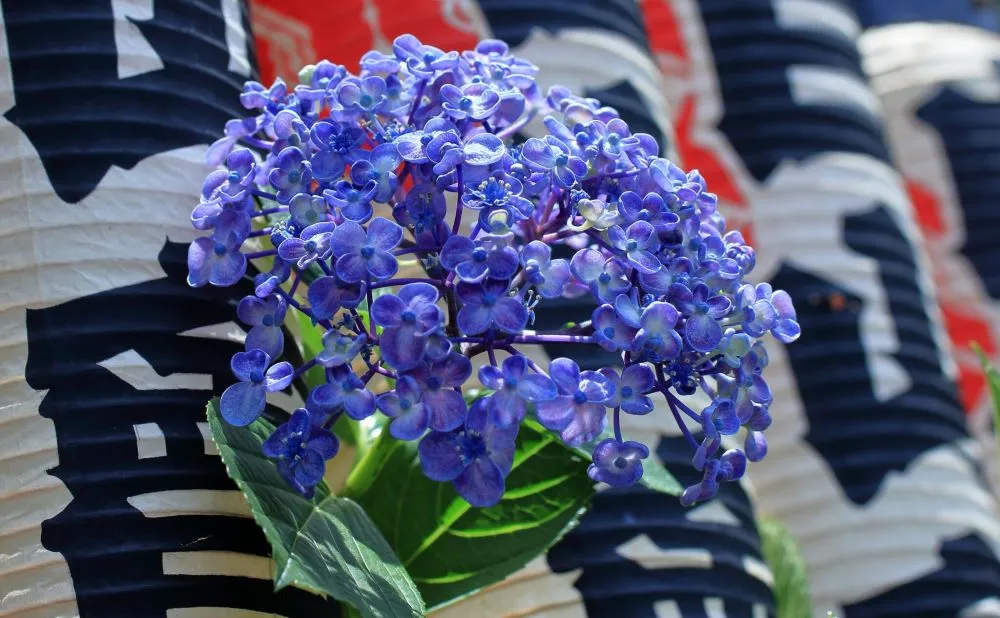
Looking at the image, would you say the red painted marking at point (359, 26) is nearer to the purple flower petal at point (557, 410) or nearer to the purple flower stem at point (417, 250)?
the purple flower stem at point (417, 250)

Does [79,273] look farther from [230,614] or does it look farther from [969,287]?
[969,287]

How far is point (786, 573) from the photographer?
102 cm

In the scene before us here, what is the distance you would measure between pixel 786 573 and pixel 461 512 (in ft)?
1.44

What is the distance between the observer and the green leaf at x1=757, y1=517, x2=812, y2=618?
988 millimetres

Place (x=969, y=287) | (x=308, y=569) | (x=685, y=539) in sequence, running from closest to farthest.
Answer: (x=308, y=569) < (x=685, y=539) < (x=969, y=287)


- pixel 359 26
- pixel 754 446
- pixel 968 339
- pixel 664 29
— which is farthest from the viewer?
pixel 968 339

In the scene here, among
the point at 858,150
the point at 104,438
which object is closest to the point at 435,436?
the point at 104,438

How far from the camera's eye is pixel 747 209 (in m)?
1.33

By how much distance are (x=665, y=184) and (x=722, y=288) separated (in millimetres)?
62

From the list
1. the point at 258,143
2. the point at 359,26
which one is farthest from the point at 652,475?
the point at 359,26

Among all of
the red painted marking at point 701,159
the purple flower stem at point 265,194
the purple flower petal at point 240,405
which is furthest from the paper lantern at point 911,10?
the purple flower petal at point 240,405

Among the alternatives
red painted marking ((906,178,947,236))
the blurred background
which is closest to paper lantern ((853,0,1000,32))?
the blurred background

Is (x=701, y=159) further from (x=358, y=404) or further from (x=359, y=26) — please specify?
(x=358, y=404)

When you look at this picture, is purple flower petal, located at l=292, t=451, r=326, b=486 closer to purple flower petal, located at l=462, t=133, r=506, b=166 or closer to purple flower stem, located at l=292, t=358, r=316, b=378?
purple flower stem, located at l=292, t=358, r=316, b=378
